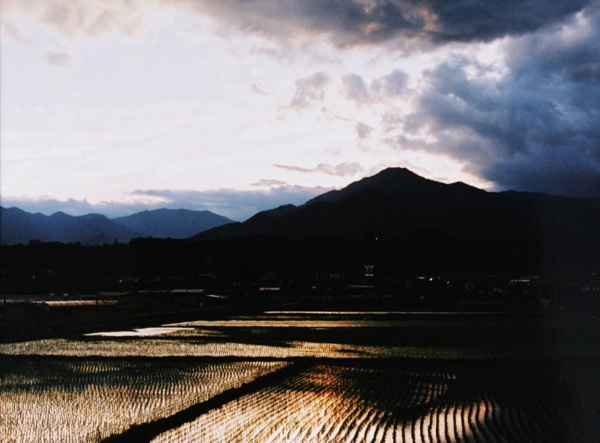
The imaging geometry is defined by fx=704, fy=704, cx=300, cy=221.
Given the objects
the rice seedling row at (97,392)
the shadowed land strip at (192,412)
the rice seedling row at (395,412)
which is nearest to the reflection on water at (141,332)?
the rice seedling row at (97,392)

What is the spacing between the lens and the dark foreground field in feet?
54.4

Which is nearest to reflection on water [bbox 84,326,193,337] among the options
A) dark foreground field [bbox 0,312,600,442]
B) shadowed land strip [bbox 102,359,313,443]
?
dark foreground field [bbox 0,312,600,442]

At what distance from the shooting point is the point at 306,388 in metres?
22.9

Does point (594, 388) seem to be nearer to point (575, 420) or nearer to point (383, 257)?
point (575, 420)

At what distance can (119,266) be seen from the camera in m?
139

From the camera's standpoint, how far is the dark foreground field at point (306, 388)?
16578mm

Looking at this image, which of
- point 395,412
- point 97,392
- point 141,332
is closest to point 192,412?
point 97,392

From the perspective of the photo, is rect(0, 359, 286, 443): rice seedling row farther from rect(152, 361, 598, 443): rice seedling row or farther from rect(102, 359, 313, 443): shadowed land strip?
rect(152, 361, 598, 443): rice seedling row

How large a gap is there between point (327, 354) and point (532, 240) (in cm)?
13204

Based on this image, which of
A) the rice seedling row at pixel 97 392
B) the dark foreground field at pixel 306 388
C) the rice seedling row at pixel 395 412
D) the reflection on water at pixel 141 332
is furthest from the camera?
the reflection on water at pixel 141 332

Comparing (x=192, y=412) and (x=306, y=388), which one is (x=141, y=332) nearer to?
(x=306, y=388)

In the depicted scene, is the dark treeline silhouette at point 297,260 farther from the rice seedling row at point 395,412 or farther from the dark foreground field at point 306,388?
the rice seedling row at point 395,412

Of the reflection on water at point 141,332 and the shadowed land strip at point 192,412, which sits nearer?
the shadowed land strip at point 192,412

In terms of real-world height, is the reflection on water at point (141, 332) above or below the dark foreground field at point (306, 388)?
below
